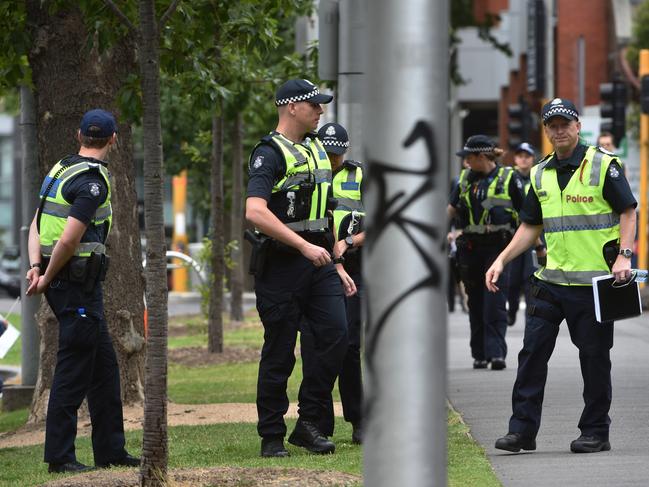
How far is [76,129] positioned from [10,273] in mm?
37250

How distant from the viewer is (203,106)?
10.8 meters

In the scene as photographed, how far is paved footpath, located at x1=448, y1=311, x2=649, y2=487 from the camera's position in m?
7.30

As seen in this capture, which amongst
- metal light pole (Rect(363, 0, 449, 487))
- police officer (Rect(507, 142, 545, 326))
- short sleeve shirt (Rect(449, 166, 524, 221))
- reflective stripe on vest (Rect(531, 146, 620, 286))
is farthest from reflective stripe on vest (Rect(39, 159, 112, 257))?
police officer (Rect(507, 142, 545, 326))

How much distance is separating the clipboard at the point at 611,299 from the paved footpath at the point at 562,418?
0.73 meters

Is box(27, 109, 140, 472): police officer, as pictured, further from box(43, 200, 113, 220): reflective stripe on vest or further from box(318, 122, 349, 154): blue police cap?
box(318, 122, 349, 154): blue police cap

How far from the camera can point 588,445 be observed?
7.98 metres

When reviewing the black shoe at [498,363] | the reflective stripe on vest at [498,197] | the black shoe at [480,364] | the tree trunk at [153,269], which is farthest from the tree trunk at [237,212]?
the tree trunk at [153,269]

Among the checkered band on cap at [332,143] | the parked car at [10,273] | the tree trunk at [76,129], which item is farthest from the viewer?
the parked car at [10,273]

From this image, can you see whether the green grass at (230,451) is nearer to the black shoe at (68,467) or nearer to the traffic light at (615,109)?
the black shoe at (68,467)

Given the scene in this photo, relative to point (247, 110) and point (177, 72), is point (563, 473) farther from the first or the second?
point (247, 110)

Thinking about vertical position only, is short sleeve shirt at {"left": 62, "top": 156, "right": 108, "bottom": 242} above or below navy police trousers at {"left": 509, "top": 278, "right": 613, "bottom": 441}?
above

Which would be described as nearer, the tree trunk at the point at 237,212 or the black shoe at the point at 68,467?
the black shoe at the point at 68,467

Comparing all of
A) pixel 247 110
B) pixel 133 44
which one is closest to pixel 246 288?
pixel 247 110

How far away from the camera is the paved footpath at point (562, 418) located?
24.0ft
